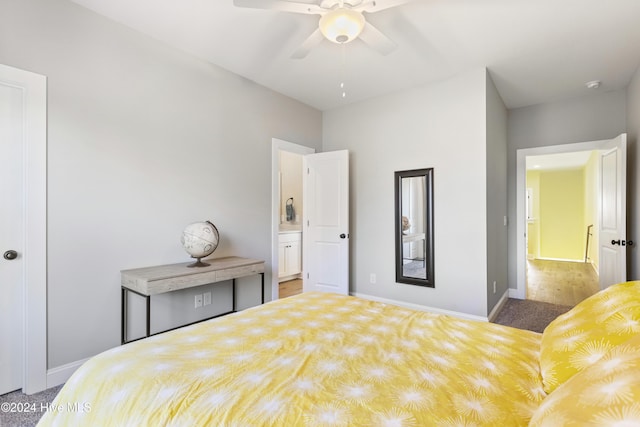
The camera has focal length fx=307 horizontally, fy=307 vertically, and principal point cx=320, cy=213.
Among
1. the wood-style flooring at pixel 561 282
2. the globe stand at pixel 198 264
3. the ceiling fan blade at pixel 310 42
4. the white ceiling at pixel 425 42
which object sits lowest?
the wood-style flooring at pixel 561 282

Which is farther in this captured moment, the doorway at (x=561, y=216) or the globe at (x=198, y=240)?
the doorway at (x=561, y=216)

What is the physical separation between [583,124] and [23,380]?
603cm

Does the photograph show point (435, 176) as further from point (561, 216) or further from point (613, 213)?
point (561, 216)

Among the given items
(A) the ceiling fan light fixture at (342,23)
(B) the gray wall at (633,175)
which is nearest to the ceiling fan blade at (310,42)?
(A) the ceiling fan light fixture at (342,23)

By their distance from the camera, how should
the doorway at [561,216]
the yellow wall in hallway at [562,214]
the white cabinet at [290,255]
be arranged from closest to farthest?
1. the white cabinet at [290,255]
2. the doorway at [561,216]
3. the yellow wall in hallway at [562,214]

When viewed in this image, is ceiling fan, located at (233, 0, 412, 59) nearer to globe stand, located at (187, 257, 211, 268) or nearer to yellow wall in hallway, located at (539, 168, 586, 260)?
globe stand, located at (187, 257, 211, 268)

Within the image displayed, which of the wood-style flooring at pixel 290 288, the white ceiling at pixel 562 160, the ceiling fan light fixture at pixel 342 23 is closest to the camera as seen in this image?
the ceiling fan light fixture at pixel 342 23

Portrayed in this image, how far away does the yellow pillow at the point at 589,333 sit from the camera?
0.91 metres

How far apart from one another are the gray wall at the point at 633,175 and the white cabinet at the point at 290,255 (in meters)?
4.27

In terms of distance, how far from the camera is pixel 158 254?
8.63ft

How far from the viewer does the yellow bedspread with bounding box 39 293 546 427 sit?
835 mm

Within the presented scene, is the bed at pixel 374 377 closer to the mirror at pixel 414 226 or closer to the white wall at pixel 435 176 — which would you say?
the white wall at pixel 435 176

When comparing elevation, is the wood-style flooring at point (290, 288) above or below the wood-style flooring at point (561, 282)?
below

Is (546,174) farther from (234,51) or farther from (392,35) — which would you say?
(234,51)
